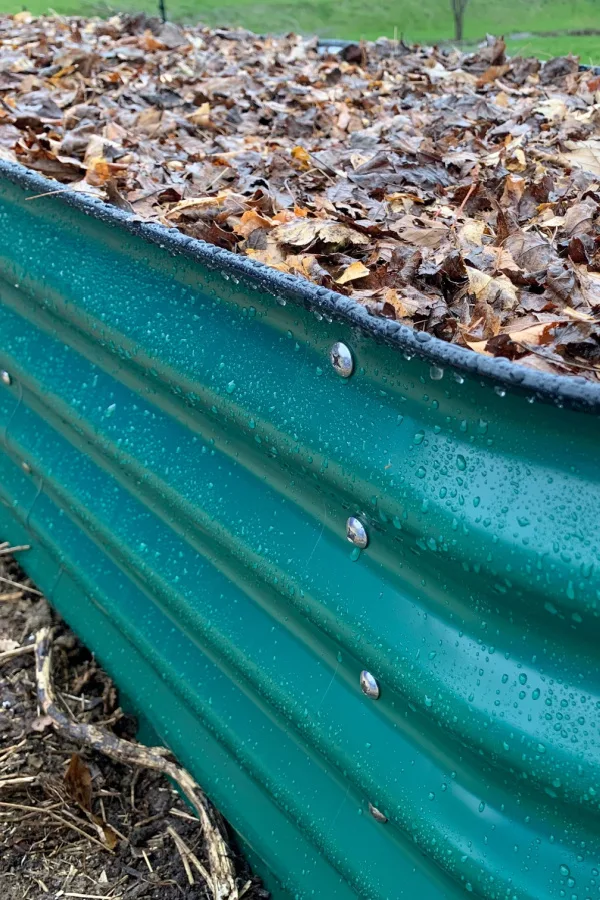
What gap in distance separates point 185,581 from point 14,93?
218cm

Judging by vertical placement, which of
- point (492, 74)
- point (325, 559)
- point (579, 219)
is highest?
point (492, 74)

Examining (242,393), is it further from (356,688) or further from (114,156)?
(114,156)

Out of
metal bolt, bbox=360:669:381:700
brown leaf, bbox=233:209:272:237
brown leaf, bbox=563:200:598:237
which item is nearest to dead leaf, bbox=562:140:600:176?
brown leaf, bbox=563:200:598:237

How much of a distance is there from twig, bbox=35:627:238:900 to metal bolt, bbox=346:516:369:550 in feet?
3.07

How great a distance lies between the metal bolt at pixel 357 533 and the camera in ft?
4.58

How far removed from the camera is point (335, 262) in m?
1.62

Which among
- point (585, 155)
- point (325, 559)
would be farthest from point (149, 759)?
point (585, 155)

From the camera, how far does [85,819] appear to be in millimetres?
2125

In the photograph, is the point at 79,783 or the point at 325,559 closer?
the point at 325,559

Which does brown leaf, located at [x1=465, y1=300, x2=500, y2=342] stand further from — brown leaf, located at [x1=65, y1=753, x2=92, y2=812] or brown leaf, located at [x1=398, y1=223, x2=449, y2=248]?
brown leaf, located at [x1=65, y1=753, x2=92, y2=812]

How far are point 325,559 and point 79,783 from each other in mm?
1059

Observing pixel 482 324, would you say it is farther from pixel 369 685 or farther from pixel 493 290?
pixel 369 685

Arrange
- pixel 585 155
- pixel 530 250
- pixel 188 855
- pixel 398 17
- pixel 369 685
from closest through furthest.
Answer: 1. pixel 369 685
2. pixel 530 250
3. pixel 188 855
4. pixel 585 155
5. pixel 398 17

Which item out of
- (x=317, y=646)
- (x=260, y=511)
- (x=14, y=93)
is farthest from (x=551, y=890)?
(x=14, y=93)
